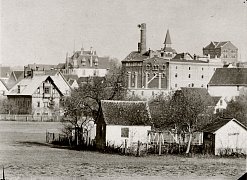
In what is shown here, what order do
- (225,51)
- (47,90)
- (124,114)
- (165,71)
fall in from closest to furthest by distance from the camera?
(124,114) < (47,90) < (165,71) < (225,51)

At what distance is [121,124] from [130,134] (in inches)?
35.1

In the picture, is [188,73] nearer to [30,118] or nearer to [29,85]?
[29,85]

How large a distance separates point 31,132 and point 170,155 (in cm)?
1743

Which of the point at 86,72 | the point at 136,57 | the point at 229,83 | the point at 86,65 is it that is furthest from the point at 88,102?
the point at 86,65

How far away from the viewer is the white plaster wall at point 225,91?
72188 mm

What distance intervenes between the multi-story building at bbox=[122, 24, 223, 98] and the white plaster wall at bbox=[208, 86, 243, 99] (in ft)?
29.4

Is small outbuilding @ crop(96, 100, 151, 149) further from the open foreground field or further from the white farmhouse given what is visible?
the white farmhouse

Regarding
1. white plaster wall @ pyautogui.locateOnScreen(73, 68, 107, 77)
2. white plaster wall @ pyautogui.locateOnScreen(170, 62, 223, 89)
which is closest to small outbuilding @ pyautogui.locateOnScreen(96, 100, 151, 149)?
white plaster wall @ pyautogui.locateOnScreen(170, 62, 223, 89)

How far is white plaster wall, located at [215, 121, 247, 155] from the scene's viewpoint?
96.5 ft

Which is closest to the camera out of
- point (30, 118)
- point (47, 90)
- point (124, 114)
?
point (124, 114)

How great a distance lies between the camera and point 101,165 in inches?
950

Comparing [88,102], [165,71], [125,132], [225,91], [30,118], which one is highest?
[165,71]

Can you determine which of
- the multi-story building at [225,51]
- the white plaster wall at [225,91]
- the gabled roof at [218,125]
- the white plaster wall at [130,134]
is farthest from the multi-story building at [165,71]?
the gabled roof at [218,125]

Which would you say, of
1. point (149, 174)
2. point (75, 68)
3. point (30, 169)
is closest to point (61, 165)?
point (30, 169)
